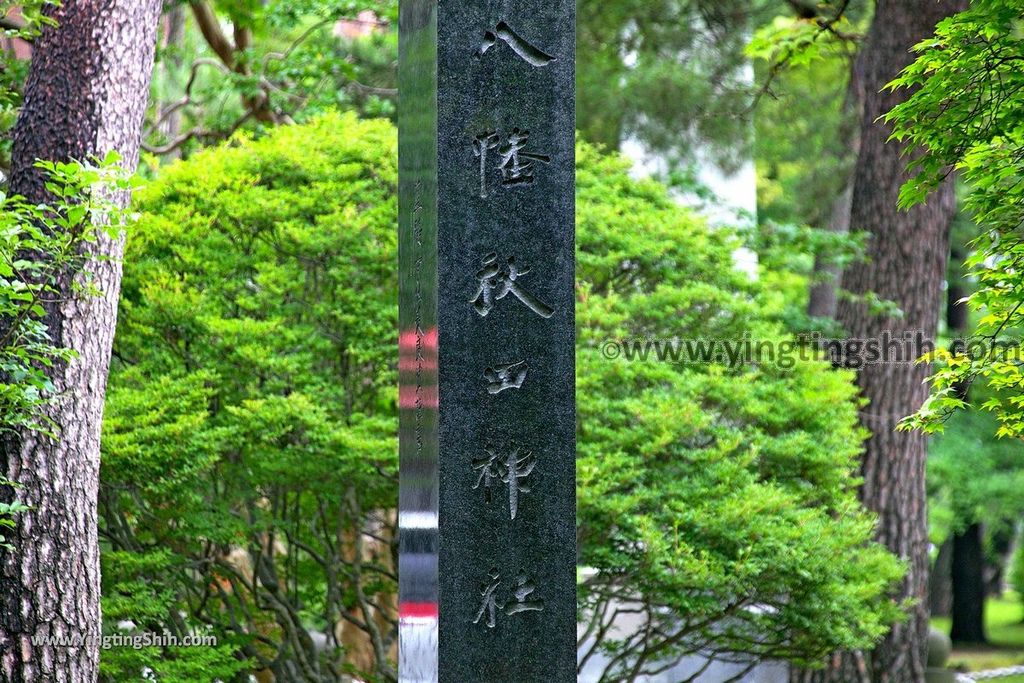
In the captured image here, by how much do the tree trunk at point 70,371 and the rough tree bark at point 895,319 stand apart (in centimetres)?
601

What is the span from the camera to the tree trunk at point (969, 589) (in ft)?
61.4

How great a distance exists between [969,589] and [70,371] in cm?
1606

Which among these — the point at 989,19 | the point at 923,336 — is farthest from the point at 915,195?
the point at 923,336

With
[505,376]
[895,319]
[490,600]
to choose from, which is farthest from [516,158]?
[895,319]

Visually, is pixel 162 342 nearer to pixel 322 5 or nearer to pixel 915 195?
pixel 322 5

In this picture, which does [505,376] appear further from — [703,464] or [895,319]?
[895,319]

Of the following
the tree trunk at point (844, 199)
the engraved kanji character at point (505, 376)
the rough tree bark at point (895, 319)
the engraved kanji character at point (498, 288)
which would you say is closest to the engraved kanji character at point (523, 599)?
the engraved kanji character at point (505, 376)

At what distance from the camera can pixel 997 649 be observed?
18594 mm

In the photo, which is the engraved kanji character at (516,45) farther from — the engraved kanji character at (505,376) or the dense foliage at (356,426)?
the dense foliage at (356,426)

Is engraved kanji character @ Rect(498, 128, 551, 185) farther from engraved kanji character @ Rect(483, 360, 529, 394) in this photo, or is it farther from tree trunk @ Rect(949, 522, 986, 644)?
tree trunk @ Rect(949, 522, 986, 644)

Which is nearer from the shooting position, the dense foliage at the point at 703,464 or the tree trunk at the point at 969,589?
the dense foliage at the point at 703,464

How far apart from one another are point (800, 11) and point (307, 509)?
5.93 meters

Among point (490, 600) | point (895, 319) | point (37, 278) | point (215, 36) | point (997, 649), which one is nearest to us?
point (490, 600)

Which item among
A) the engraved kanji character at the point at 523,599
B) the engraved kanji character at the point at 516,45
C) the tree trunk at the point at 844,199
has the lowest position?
the engraved kanji character at the point at 523,599
